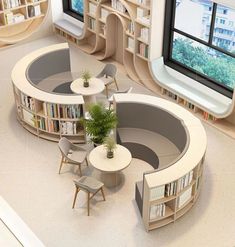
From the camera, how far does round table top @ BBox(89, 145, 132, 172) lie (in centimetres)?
823

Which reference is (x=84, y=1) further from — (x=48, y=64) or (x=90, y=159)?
(x=90, y=159)

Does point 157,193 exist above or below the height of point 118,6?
below

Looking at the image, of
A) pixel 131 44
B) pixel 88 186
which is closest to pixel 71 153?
pixel 88 186

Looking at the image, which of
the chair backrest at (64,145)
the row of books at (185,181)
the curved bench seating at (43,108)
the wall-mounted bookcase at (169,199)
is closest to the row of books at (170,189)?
the wall-mounted bookcase at (169,199)

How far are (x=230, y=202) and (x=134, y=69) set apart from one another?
4436 mm

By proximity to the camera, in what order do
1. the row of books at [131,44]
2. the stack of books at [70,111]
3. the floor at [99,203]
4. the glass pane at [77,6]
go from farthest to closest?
the glass pane at [77,6]
the row of books at [131,44]
the stack of books at [70,111]
the floor at [99,203]

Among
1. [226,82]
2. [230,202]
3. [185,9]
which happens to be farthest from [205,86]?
[230,202]

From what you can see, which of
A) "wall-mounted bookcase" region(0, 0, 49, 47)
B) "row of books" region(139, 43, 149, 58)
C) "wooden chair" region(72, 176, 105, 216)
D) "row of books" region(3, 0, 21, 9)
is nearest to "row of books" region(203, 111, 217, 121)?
"row of books" region(139, 43, 149, 58)

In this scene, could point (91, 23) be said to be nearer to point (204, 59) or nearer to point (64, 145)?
point (204, 59)

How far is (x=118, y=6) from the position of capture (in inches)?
435

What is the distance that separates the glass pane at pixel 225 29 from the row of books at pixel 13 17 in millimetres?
5309

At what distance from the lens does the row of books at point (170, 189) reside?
295 inches

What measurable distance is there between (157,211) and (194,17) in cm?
448

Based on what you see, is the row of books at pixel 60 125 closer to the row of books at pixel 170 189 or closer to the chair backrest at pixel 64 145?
the chair backrest at pixel 64 145
